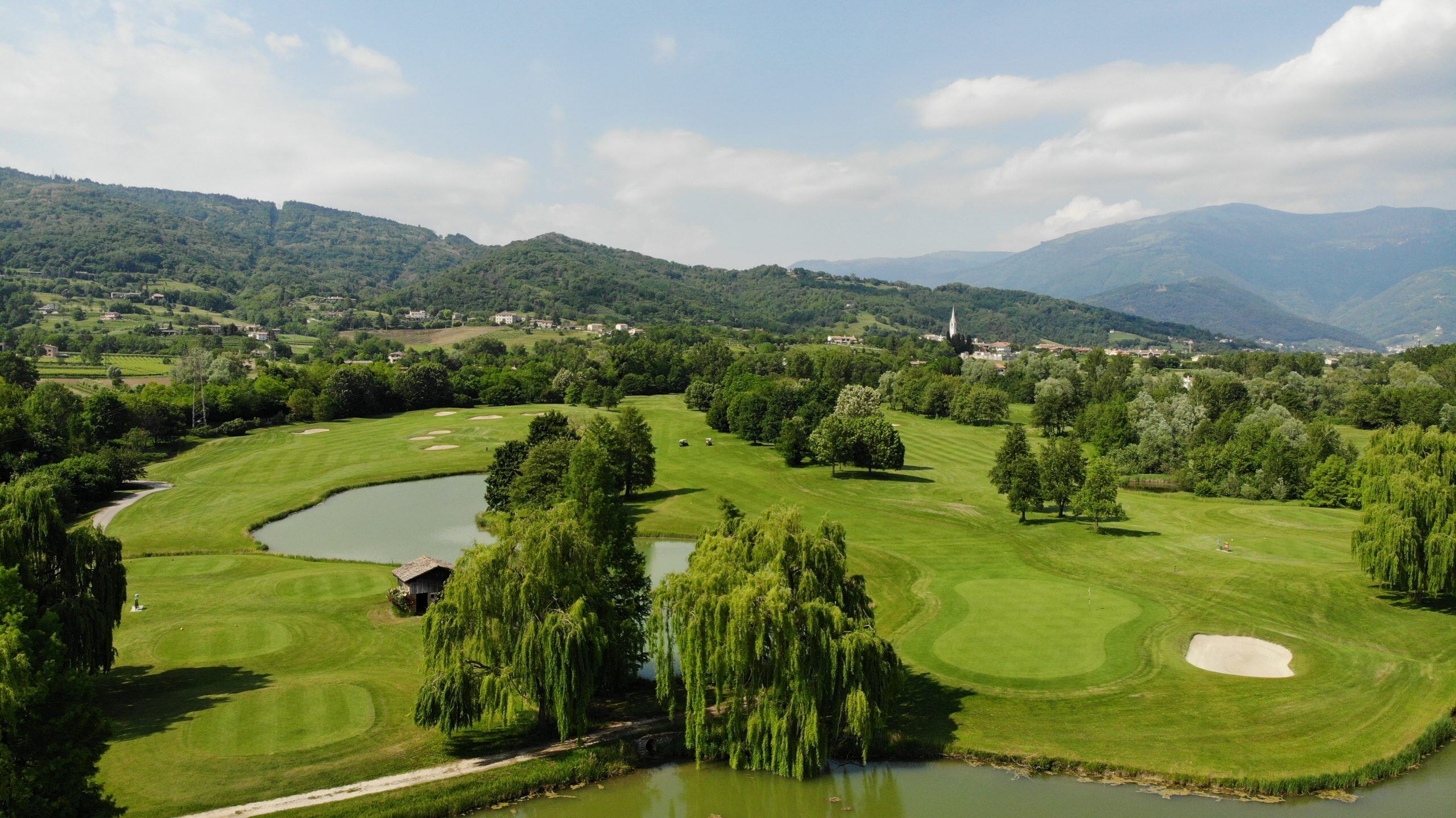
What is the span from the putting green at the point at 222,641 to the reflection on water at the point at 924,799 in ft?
51.2

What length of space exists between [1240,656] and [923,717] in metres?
14.6

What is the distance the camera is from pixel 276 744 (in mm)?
24531

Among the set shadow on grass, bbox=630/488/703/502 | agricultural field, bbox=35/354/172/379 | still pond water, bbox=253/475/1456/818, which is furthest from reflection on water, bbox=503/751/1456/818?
agricultural field, bbox=35/354/172/379

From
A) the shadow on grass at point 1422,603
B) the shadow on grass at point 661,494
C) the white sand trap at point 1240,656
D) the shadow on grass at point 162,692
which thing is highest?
the shadow on grass at point 661,494

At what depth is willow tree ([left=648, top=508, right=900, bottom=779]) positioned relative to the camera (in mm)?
23062

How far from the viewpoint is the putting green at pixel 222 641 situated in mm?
31641

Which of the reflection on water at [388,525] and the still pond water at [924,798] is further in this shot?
the reflection on water at [388,525]

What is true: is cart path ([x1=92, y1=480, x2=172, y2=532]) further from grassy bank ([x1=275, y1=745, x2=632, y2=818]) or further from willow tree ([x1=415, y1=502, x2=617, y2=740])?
grassy bank ([x1=275, y1=745, x2=632, y2=818])

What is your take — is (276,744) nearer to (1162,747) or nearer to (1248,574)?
(1162,747)

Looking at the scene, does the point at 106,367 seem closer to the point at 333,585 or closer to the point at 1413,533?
the point at 333,585

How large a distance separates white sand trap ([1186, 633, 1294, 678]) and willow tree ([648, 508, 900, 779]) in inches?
603

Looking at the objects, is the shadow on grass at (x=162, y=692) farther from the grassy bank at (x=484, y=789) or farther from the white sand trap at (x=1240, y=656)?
the white sand trap at (x=1240, y=656)

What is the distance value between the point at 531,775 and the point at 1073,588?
28.2 meters

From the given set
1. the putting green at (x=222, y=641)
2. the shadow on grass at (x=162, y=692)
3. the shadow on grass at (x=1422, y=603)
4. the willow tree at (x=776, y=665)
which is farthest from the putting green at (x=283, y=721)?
the shadow on grass at (x=1422, y=603)
